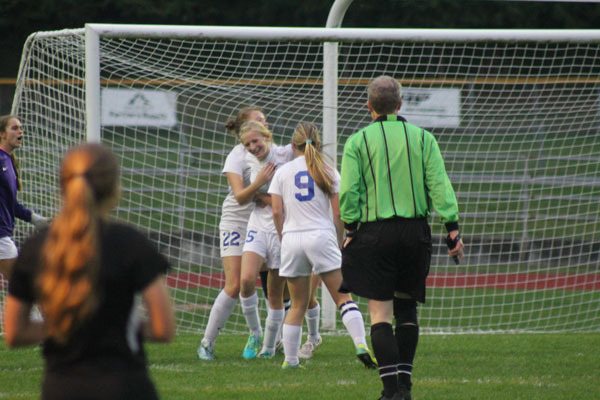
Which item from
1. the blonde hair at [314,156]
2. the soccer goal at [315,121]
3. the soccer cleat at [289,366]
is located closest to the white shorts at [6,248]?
the soccer goal at [315,121]

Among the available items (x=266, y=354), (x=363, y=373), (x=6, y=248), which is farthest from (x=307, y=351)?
(x=6, y=248)

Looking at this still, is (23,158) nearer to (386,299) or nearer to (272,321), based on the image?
(272,321)

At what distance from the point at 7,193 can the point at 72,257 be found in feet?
17.8

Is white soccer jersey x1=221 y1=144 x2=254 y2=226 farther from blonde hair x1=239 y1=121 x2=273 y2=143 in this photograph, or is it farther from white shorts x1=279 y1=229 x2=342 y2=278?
white shorts x1=279 y1=229 x2=342 y2=278

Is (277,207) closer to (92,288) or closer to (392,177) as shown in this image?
(392,177)

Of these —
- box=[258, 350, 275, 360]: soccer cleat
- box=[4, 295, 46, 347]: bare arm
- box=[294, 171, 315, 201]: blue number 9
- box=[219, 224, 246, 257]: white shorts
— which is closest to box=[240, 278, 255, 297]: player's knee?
box=[219, 224, 246, 257]: white shorts

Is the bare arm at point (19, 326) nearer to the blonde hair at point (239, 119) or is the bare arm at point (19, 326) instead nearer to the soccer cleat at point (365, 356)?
the soccer cleat at point (365, 356)

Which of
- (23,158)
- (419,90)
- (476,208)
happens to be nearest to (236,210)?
(23,158)

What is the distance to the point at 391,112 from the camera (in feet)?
20.6

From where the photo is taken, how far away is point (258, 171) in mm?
8219

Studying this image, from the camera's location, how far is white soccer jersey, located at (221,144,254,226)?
832cm

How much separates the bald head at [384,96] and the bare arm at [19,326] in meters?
3.22

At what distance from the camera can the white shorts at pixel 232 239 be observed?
27.7 ft

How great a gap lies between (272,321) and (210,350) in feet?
1.76
